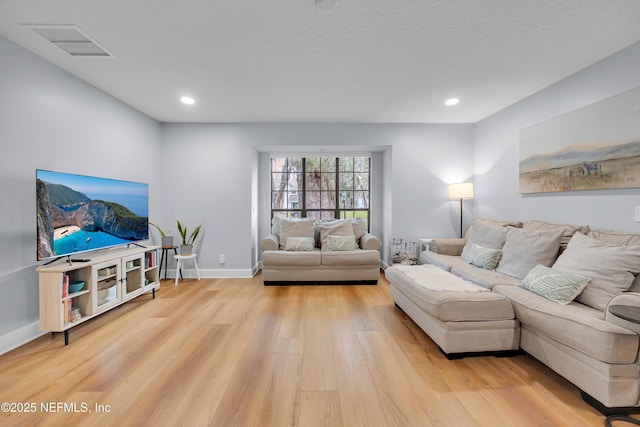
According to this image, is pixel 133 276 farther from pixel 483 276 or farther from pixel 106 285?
pixel 483 276

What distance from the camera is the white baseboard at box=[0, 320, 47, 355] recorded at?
7.03 feet

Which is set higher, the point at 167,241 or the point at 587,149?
the point at 587,149

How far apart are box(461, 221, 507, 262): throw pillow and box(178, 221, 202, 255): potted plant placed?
388cm

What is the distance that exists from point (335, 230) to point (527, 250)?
8.31ft

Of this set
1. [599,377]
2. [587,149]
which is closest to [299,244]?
[599,377]

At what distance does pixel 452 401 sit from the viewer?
163cm

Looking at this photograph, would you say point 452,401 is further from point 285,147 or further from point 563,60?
point 285,147

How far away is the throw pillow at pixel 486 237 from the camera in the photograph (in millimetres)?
3106

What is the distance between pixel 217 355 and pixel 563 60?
3961mm

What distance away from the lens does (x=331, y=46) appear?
224cm

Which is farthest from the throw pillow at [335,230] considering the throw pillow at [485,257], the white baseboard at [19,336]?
A: the white baseboard at [19,336]

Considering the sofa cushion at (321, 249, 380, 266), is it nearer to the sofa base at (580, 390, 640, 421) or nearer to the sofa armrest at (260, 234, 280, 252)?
the sofa armrest at (260, 234, 280, 252)

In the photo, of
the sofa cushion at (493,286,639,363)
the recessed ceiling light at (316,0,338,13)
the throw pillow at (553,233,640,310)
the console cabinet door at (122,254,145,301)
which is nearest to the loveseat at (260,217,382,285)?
the console cabinet door at (122,254,145,301)

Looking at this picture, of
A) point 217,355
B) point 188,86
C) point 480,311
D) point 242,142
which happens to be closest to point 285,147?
point 242,142
